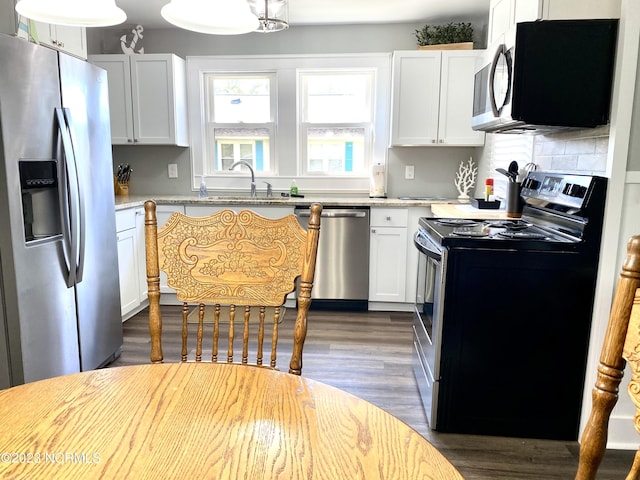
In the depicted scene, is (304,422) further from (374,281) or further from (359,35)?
(359,35)

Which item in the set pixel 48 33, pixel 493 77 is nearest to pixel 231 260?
pixel 493 77

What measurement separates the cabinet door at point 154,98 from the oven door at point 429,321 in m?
2.58

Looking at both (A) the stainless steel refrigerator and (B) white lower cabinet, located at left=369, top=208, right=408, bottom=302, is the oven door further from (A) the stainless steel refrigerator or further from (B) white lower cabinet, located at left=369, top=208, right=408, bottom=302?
(A) the stainless steel refrigerator

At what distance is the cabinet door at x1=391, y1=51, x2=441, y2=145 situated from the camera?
380 cm

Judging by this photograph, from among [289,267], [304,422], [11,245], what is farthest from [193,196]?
[304,422]

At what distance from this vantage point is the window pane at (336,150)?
14.3 feet

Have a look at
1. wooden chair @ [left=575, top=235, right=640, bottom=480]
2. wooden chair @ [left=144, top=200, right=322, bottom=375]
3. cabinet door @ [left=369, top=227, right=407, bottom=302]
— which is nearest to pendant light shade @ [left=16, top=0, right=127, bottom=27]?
wooden chair @ [left=144, top=200, right=322, bottom=375]

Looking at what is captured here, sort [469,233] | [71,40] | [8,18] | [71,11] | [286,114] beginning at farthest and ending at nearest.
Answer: [286,114], [71,40], [8,18], [469,233], [71,11]

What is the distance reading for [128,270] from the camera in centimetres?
343

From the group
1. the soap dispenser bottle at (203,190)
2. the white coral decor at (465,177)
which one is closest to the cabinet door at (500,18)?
the white coral decor at (465,177)

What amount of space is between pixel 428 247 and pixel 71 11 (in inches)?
69.8

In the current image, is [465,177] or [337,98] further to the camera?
[337,98]

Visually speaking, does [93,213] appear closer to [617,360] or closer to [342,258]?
[342,258]

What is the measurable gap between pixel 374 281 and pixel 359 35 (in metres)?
2.17
